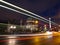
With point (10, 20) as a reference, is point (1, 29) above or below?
below

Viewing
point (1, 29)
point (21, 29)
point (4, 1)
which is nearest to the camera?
point (4, 1)

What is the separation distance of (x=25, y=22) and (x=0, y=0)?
2778 inches

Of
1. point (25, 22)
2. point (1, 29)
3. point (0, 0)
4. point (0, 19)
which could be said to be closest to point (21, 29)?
point (1, 29)

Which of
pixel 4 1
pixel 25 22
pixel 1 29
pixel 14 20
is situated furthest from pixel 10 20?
pixel 4 1

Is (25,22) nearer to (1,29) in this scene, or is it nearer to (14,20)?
(14,20)

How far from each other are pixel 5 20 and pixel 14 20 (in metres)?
9.17

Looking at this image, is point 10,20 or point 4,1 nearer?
point 4,1

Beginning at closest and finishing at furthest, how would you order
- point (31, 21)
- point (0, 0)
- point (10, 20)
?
point (0, 0) → point (10, 20) → point (31, 21)

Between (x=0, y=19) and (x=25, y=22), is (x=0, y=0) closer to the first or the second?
(x=0, y=19)

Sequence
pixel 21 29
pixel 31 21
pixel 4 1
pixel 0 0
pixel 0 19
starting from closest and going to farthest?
pixel 0 0
pixel 4 1
pixel 21 29
pixel 0 19
pixel 31 21

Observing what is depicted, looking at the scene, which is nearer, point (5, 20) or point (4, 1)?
point (4, 1)

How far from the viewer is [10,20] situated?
80.2 metres

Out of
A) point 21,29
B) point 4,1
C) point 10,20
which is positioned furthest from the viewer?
point 10,20

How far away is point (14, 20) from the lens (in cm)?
8300
